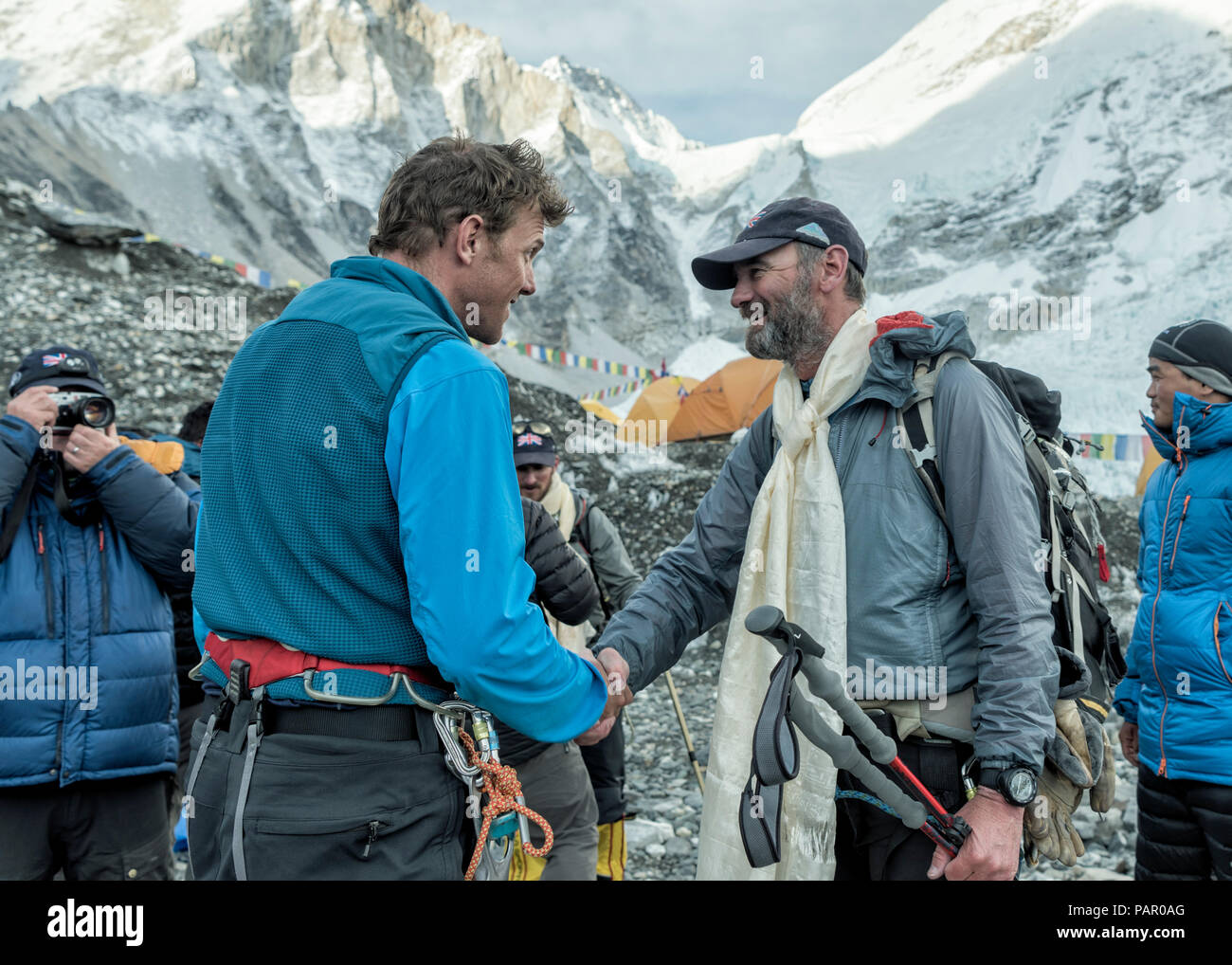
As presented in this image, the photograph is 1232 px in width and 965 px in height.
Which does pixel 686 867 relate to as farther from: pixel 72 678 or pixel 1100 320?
pixel 1100 320

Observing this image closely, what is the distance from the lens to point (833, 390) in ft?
9.77

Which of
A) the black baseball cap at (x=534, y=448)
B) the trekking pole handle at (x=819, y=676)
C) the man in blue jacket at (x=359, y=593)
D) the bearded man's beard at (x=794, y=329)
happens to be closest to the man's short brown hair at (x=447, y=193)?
the man in blue jacket at (x=359, y=593)

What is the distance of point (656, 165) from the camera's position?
107 metres

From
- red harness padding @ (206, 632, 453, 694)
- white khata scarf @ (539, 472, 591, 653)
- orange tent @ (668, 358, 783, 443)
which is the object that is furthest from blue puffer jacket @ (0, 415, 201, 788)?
orange tent @ (668, 358, 783, 443)

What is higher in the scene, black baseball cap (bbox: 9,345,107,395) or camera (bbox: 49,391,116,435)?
black baseball cap (bbox: 9,345,107,395)

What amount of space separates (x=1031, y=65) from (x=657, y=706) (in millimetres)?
99130

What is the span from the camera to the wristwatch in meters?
2.41

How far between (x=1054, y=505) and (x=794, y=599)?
838 mm

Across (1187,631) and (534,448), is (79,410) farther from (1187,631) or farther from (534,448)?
(1187,631)

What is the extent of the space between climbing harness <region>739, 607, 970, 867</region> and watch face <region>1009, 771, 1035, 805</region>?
0.17 meters

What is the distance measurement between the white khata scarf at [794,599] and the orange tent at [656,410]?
20.4 m

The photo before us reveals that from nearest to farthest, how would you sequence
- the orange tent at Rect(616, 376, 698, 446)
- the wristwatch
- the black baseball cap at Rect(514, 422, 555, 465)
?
the wristwatch, the black baseball cap at Rect(514, 422, 555, 465), the orange tent at Rect(616, 376, 698, 446)

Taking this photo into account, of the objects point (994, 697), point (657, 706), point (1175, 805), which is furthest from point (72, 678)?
point (657, 706)

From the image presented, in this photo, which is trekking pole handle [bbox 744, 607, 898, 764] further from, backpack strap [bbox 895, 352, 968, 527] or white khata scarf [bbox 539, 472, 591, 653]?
white khata scarf [bbox 539, 472, 591, 653]
